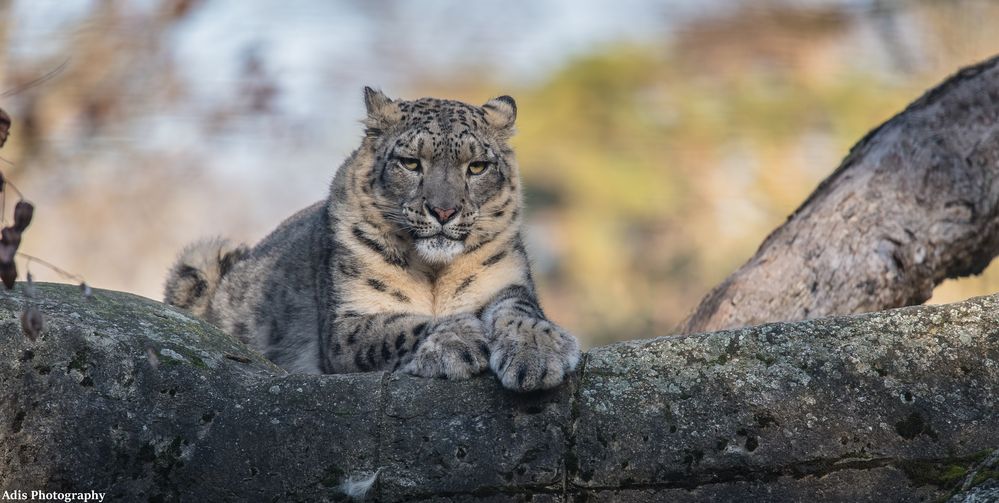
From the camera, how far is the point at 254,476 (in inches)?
154

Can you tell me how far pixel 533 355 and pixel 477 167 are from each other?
191cm

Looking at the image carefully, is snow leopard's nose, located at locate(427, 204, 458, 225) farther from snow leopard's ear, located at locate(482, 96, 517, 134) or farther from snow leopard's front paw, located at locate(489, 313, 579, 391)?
snow leopard's front paw, located at locate(489, 313, 579, 391)

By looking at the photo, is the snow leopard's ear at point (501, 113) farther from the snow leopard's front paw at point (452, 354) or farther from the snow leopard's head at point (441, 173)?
the snow leopard's front paw at point (452, 354)

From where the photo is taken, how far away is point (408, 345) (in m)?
5.16

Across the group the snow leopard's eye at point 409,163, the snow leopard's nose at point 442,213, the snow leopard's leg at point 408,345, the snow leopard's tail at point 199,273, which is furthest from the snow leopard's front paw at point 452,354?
the snow leopard's tail at point 199,273

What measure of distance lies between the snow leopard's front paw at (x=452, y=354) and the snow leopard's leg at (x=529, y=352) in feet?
0.16

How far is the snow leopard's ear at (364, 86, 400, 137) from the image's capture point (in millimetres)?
6094

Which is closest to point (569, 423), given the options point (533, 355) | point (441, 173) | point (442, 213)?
point (533, 355)

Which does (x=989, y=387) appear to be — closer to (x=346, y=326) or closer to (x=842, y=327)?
(x=842, y=327)

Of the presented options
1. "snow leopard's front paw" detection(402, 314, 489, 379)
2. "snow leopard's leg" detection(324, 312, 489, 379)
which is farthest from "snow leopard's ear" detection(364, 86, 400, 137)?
"snow leopard's front paw" detection(402, 314, 489, 379)

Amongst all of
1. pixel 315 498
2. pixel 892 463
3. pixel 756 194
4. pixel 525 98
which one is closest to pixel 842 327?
pixel 892 463

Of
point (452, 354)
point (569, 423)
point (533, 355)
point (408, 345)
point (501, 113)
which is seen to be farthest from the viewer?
point (501, 113)

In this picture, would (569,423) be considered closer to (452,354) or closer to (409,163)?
(452,354)

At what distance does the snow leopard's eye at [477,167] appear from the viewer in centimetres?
578
